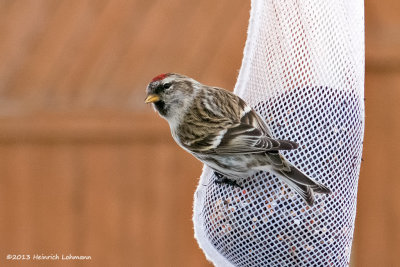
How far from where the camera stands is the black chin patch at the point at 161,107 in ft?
6.38

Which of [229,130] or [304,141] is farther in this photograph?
[304,141]

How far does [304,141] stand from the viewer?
78.1 inches

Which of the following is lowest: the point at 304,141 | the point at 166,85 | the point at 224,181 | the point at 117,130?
the point at 117,130

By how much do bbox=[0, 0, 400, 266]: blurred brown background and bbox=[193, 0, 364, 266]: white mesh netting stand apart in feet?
2.69

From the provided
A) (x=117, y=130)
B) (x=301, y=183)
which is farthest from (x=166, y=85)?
(x=117, y=130)

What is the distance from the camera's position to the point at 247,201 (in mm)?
1982

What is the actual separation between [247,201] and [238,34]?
1.04m

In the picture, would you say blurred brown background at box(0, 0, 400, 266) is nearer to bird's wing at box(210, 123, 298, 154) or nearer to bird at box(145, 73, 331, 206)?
bird at box(145, 73, 331, 206)

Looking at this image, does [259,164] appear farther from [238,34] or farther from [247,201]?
[238,34]

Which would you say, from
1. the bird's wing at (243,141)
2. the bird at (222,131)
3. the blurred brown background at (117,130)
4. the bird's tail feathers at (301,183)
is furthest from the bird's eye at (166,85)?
the blurred brown background at (117,130)

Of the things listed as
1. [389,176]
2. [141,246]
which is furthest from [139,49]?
[389,176]

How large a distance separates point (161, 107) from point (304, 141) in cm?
37

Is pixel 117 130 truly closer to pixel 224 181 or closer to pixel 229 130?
pixel 224 181

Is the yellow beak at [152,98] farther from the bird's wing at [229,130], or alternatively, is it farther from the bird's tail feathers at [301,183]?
the bird's tail feathers at [301,183]
